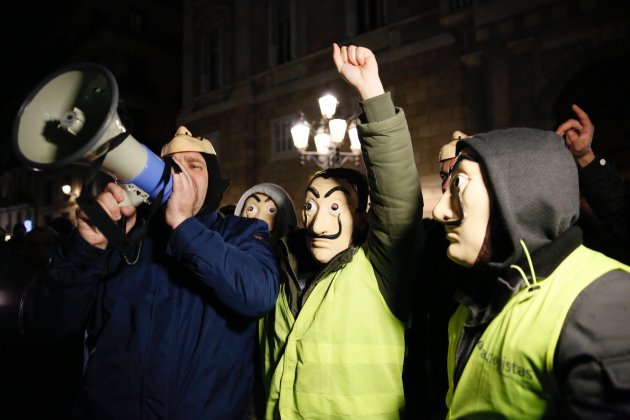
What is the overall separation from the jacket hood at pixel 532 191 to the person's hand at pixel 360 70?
48 cm

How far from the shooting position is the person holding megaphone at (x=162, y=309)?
1.46m

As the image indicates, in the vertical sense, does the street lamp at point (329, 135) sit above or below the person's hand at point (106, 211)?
above

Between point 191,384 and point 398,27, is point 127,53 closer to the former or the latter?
point 398,27

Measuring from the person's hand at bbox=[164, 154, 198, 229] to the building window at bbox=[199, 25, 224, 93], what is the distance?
488 inches

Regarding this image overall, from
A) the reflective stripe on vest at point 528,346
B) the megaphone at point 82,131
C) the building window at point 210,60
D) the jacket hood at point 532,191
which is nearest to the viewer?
the reflective stripe on vest at point 528,346

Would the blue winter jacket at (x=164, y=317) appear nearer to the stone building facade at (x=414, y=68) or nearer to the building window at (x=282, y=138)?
the stone building facade at (x=414, y=68)

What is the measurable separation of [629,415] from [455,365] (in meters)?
0.49

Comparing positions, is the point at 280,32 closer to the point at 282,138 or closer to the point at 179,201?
the point at 282,138

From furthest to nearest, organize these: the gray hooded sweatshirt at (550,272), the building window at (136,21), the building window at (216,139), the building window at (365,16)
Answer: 1. the building window at (136,21)
2. the building window at (216,139)
3. the building window at (365,16)
4. the gray hooded sweatshirt at (550,272)

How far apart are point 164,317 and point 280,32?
11326 mm

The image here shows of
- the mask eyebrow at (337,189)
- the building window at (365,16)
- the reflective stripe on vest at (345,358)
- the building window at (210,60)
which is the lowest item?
the reflective stripe on vest at (345,358)

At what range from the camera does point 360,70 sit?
4.67 feet

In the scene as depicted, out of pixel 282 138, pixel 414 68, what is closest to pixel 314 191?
pixel 414 68

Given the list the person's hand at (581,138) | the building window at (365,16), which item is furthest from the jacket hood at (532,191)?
the building window at (365,16)
